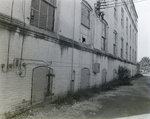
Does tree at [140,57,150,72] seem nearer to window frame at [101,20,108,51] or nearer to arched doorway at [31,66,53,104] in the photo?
window frame at [101,20,108,51]

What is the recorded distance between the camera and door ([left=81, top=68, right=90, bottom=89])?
932cm

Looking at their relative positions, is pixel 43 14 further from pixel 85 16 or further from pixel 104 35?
pixel 104 35

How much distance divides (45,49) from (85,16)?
200 inches

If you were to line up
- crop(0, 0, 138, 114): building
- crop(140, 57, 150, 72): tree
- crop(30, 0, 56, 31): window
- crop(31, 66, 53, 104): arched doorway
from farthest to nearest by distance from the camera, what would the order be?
crop(140, 57, 150, 72): tree
crop(30, 0, 56, 31): window
crop(31, 66, 53, 104): arched doorway
crop(0, 0, 138, 114): building

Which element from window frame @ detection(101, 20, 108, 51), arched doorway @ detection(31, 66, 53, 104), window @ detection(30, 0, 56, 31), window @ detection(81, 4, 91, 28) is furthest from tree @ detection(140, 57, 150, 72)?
arched doorway @ detection(31, 66, 53, 104)

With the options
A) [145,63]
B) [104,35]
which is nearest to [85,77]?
[104,35]

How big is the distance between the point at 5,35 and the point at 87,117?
4132 mm

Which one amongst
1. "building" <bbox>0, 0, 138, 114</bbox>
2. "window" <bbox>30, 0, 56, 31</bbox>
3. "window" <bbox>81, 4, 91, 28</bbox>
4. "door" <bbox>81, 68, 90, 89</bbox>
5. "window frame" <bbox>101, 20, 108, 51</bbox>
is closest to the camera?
"building" <bbox>0, 0, 138, 114</bbox>

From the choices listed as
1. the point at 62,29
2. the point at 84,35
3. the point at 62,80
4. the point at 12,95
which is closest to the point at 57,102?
the point at 62,80

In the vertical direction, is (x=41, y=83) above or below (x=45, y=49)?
below

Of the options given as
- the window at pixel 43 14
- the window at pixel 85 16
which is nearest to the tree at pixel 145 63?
the window at pixel 85 16

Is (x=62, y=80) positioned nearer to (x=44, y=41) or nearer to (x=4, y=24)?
(x=44, y=41)

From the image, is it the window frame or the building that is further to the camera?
the window frame

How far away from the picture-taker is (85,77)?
9680 millimetres
